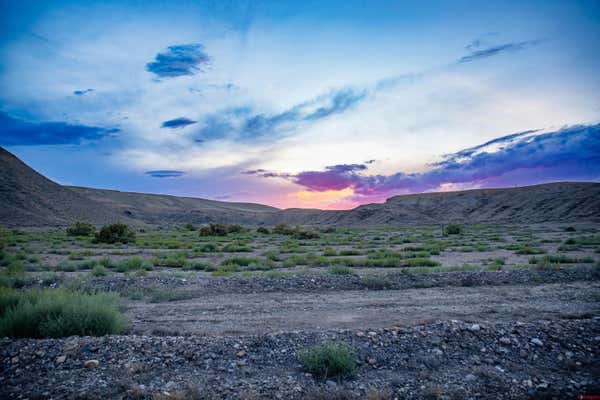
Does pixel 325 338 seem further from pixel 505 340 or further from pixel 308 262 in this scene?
pixel 308 262

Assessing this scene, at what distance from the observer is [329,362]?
5.50m

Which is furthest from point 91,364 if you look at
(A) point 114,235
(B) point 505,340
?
(A) point 114,235

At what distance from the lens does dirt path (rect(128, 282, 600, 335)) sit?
7.83m

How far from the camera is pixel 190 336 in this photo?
6.90 meters

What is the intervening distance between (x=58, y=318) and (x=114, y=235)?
31.0 metres

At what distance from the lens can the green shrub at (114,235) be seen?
34.0 metres

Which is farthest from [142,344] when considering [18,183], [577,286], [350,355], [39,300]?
[18,183]

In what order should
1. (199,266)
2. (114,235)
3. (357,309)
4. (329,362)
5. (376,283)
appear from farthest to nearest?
(114,235) < (199,266) < (376,283) < (357,309) < (329,362)

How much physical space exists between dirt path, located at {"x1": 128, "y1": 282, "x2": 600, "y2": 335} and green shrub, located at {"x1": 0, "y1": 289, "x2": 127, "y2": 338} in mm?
713

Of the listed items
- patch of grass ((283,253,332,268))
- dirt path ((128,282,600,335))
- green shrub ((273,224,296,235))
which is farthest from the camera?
green shrub ((273,224,296,235))

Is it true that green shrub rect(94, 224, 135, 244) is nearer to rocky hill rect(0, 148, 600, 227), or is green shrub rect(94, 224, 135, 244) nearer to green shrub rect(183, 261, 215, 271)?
green shrub rect(183, 261, 215, 271)

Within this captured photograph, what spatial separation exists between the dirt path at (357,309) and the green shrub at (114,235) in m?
27.2

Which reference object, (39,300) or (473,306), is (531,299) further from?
(39,300)

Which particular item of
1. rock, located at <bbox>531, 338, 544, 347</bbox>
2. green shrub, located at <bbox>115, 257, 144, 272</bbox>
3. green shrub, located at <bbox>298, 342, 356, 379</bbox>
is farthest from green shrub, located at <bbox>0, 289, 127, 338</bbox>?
green shrub, located at <bbox>115, 257, 144, 272</bbox>
